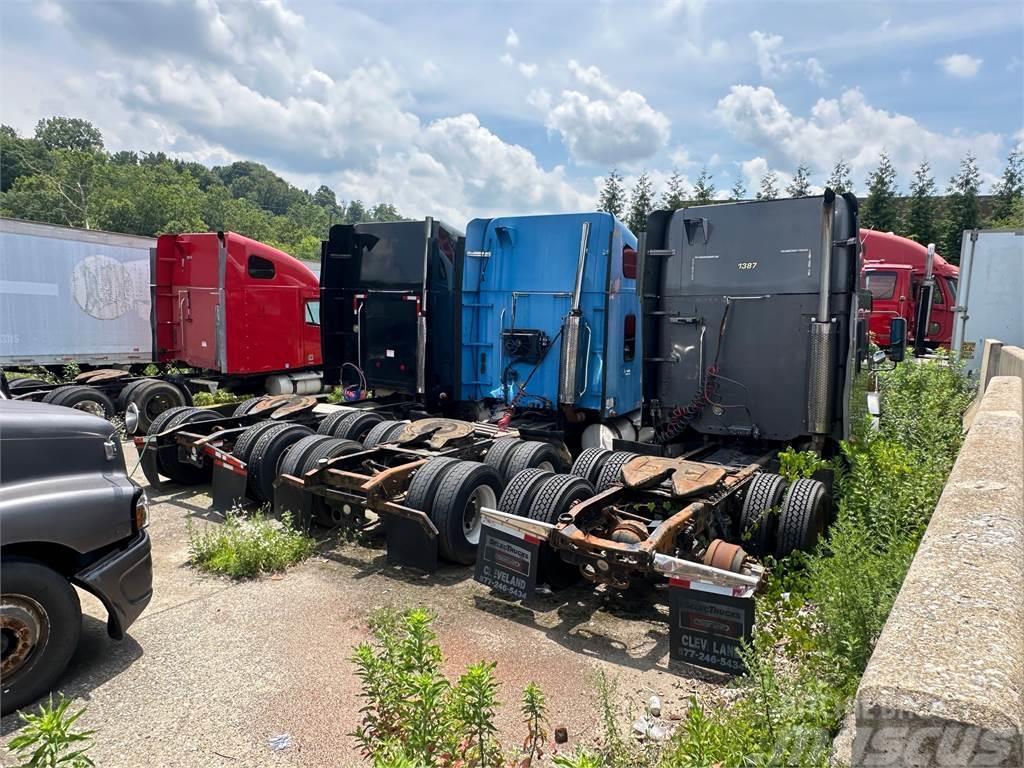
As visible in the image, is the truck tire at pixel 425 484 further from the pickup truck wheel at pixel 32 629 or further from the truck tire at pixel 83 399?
the truck tire at pixel 83 399

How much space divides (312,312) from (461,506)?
360 inches

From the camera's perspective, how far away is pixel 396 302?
9.75m

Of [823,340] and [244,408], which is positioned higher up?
[823,340]

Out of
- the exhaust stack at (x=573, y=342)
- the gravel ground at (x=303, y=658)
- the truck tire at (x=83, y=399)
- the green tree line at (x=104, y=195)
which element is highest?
the green tree line at (x=104, y=195)

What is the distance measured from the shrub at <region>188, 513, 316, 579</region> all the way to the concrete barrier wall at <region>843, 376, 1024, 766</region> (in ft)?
14.3

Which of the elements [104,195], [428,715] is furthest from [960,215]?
[104,195]

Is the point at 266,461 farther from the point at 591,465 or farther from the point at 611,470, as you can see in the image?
the point at 611,470

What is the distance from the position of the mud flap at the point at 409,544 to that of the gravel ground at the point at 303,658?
0.15 meters

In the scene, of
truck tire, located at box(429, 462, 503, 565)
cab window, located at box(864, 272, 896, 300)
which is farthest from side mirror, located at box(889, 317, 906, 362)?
cab window, located at box(864, 272, 896, 300)

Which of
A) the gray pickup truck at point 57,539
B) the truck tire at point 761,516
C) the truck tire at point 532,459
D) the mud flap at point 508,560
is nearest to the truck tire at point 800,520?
the truck tire at point 761,516

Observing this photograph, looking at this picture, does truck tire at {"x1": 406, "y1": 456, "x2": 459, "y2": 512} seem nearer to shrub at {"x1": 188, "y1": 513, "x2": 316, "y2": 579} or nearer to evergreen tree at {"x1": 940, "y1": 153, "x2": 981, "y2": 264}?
shrub at {"x1": 188, "y1": 513, "x2": 316, "y2": 579}

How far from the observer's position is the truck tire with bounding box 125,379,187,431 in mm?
10516

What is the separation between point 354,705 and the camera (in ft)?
11.7

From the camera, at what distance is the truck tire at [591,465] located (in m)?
6.12
